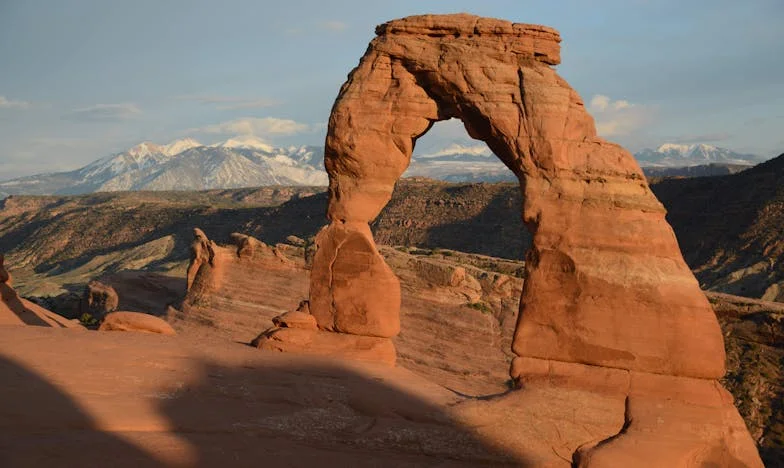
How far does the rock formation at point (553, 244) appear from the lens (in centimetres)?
1280

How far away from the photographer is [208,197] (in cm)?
16175

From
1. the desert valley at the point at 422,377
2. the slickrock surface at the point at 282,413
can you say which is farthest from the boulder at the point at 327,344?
the slickrock surface at the point at 282,413

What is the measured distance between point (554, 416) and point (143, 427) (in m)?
6.63

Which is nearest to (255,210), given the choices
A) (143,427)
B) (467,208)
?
(467,208)

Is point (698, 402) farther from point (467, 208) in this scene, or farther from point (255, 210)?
point (255, 210)

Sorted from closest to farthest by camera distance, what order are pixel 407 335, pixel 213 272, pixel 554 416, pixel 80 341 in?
pixel 554 416
pixel 80 341
pixel 407 335
pixel 213 272

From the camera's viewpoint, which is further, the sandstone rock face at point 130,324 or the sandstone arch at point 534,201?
the sandstone rock face at point 130,324

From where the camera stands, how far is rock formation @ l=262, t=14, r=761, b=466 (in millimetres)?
12797

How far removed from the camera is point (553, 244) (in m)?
14.1

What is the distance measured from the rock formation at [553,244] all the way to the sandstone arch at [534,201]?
26 mm

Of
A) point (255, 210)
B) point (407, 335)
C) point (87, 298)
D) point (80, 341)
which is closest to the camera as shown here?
point (80, 341)

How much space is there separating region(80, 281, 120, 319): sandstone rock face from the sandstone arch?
924 inches

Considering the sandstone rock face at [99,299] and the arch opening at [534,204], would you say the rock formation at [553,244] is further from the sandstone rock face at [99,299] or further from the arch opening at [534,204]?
the sandstone rock face at [99,299]

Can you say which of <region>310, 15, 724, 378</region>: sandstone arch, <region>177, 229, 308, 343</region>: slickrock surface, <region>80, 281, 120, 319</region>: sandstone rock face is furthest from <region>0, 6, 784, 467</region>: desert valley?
<region>80, 281, 120, 319</region>: sandstone rock face
